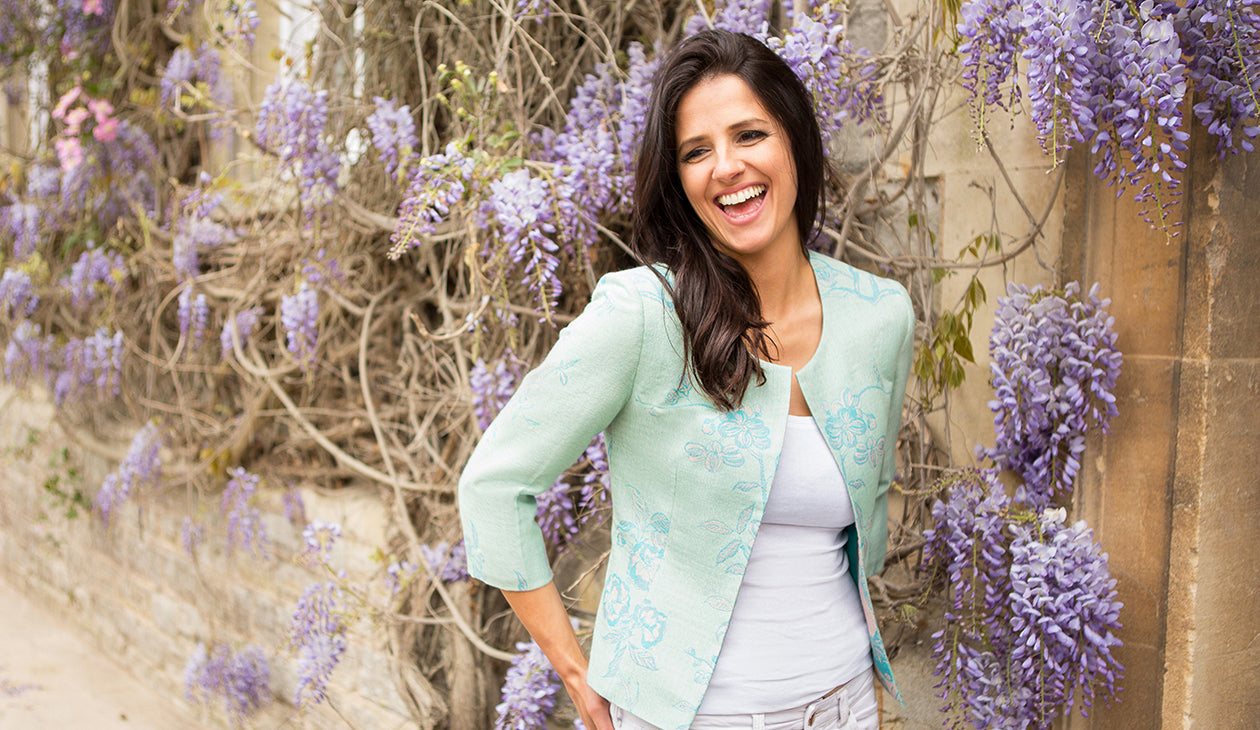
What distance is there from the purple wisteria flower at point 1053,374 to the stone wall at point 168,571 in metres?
1.91

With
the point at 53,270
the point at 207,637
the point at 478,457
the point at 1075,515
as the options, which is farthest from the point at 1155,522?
the point at 53,270

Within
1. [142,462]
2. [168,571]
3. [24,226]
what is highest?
[24,226]

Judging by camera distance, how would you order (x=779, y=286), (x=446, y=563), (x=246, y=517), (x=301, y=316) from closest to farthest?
(x=779, y=286)
(x=446, y=563)
(x=301, y=316)
(x=246, y=517)

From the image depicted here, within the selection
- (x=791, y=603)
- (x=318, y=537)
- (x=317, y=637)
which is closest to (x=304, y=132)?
(x=318, y=537)

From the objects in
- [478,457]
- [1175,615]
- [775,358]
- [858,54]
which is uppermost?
[858,54]

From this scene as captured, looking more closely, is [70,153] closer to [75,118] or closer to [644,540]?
[75,118]

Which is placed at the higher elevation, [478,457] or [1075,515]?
[478,457]

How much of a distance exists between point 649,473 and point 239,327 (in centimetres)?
251

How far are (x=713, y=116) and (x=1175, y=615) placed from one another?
105 centimetres

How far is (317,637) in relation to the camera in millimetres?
2752

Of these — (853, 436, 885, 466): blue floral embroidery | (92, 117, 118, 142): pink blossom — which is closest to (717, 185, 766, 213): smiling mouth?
(853, 436, 885, 466): blue floral embroidery

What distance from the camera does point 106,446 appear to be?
4.53 meters

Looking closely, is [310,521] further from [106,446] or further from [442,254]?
[106,446]

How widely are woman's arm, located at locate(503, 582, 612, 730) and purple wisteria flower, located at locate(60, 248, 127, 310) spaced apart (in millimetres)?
3313
